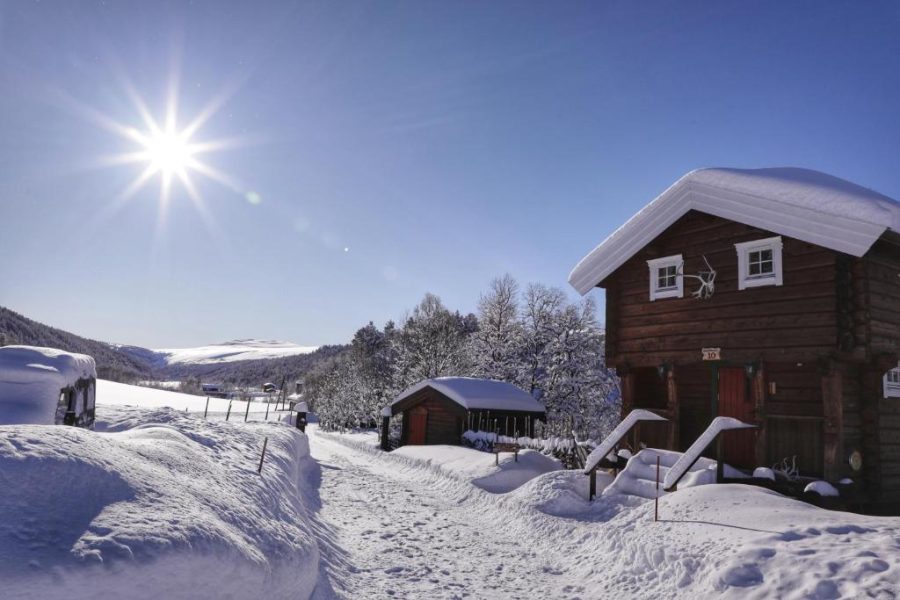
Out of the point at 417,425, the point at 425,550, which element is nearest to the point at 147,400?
the point at 417,425

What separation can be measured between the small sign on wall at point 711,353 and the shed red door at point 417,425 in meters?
17.2

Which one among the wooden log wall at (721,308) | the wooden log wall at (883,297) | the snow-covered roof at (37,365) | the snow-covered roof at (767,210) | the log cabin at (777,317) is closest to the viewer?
the snow-covered roof at (767,210)

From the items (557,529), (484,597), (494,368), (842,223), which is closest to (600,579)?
(484,597)

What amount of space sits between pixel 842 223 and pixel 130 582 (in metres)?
12.2

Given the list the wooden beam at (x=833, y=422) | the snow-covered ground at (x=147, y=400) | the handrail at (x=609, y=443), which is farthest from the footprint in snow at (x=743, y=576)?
the snow-covered ground at (x=147, y=400)

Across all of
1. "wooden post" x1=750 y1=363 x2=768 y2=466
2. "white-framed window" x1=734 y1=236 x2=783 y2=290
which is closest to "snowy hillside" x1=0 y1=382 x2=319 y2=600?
"wooden post" x1=750 y1=363 x2=768 y2=466

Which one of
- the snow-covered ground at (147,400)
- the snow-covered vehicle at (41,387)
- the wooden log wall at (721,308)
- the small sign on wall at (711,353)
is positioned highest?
the wooden log wall at (721,308)

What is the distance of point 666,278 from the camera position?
48.8 feet

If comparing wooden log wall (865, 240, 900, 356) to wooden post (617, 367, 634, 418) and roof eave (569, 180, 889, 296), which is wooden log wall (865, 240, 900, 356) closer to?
roof eave (569, 180, 889, 296)

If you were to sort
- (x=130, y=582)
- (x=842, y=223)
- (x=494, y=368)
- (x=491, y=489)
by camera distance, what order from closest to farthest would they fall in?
(x=130, y=582) < (x=842, y=223) < (x=491, y=489) < (x=494, y=368)

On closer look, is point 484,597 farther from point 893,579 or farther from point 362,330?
point 362,330

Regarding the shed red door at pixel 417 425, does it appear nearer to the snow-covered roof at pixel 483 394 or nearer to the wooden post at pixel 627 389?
the snow-covered roof at pixel 483 394

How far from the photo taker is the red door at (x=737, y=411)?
43.0 feet

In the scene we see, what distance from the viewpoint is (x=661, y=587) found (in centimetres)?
716
